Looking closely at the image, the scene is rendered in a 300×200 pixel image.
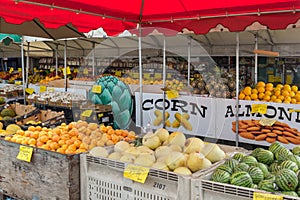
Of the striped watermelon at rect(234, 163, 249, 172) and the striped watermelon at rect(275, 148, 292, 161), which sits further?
the striped watermelon at rect(275, 148, 292, 161)

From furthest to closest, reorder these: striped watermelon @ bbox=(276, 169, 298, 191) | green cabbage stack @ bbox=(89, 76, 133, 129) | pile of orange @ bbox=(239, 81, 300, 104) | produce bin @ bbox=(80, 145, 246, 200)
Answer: pile of orange @ bbox=(239, 81, 300, 104), green cabbage stack @ bbox=(89, 76, 133, 129), produce bin @ bbox=(80, 145, 246, 200), striped watermelon @ bbox=(276, 169, 298, 191)

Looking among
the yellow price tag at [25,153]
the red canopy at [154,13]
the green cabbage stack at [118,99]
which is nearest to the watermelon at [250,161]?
the yellow price tag at [25,153]

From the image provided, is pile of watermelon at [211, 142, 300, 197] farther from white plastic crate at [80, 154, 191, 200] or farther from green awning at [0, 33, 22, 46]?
green awning at [0, 33, 22, 46]

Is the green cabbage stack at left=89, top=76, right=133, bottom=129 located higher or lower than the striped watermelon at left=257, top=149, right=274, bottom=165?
higher

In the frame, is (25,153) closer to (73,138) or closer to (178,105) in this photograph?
(73,138)

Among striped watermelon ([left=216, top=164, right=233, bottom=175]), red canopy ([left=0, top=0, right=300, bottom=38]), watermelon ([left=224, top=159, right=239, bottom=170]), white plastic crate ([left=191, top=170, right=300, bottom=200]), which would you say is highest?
red canopy ([left=0, top=0, right=300, bottom=38])

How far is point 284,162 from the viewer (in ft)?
4.97

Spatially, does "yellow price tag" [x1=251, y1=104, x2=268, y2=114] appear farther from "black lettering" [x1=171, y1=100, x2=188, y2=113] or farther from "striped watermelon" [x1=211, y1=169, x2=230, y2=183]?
"striped watermelon" [x1=211, y1=169, x2=230, y2=183]

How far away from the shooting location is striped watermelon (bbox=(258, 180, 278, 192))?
1.30m

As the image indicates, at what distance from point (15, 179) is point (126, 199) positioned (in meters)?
0.95

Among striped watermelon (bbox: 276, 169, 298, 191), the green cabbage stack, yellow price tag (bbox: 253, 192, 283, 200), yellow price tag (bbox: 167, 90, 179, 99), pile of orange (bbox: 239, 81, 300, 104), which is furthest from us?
pile of orange (bbox: 239, 81, 300, 104)

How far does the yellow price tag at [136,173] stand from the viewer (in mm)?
1518

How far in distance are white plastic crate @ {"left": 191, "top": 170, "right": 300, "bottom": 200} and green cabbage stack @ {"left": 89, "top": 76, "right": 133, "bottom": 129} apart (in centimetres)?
154

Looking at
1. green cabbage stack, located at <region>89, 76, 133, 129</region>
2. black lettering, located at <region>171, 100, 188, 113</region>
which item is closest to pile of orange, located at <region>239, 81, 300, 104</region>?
black lettering, located at <region>171, 100, 188, 113</region>
